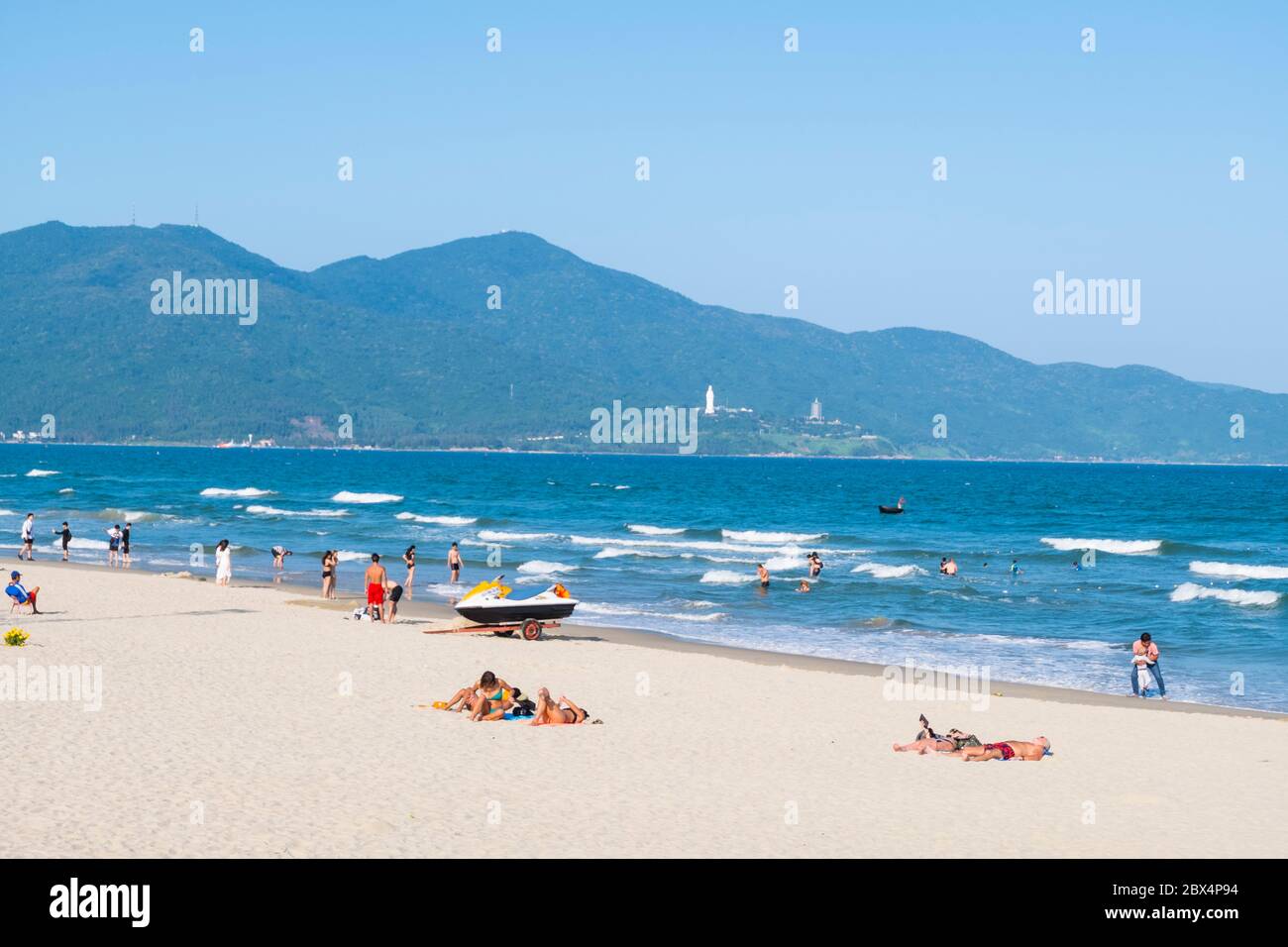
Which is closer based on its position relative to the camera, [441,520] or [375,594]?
[375,594]

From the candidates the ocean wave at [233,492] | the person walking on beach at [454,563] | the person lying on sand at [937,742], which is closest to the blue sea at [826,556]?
the ocean wave at [233,492]

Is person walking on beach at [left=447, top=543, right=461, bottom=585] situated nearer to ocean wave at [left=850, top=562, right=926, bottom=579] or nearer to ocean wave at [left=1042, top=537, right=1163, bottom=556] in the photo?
ocean wave at [left=850, top=562, right=926, bottom=579]

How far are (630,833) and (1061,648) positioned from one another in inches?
802

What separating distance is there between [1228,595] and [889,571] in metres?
11.6

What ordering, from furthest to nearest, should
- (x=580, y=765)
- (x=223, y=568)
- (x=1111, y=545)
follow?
(x=1111, y=545) → (x=223, y=568) → (x=580, y=765)

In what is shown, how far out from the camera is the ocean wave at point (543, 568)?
153 feet

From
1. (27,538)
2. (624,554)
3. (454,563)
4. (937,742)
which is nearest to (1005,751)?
(937,742)

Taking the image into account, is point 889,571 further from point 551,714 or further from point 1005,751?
point 551,714

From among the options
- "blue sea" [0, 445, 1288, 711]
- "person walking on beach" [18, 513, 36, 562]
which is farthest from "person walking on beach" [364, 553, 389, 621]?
"person walking on beach" [18, 513, 36, 562]

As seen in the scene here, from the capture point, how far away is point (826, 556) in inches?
2232

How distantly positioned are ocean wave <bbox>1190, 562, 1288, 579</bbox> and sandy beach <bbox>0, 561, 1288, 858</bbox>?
32349mm

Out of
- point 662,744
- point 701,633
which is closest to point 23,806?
point 662,744
